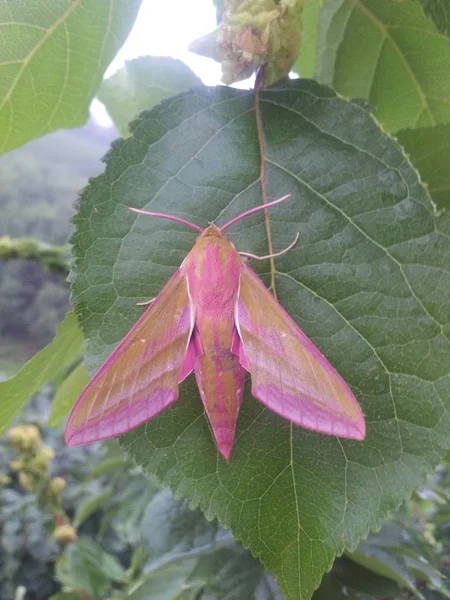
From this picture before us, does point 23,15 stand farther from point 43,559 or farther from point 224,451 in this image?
point 43,559

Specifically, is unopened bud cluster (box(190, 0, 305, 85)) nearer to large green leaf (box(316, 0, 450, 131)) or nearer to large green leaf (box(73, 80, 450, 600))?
large green leaf (box(73, 80, 450, 600))

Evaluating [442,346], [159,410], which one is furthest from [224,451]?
[442,346]

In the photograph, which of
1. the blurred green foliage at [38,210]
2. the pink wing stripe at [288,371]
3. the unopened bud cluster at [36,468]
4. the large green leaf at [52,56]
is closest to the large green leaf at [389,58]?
the large green leaf at [52,56]

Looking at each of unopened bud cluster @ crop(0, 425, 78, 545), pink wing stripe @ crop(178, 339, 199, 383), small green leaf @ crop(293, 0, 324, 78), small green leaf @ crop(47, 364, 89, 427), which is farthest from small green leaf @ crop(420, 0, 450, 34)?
unopened bud cluster @ crop(0, 425, 78, 545)

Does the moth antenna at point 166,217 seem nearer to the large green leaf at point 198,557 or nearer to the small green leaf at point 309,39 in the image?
the small green leaf at point 309,39

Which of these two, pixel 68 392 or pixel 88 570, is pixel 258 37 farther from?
pixel 88 570

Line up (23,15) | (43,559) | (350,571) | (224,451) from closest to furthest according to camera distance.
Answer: (224,451) < (23,15) < (350,571) < (43,559)
